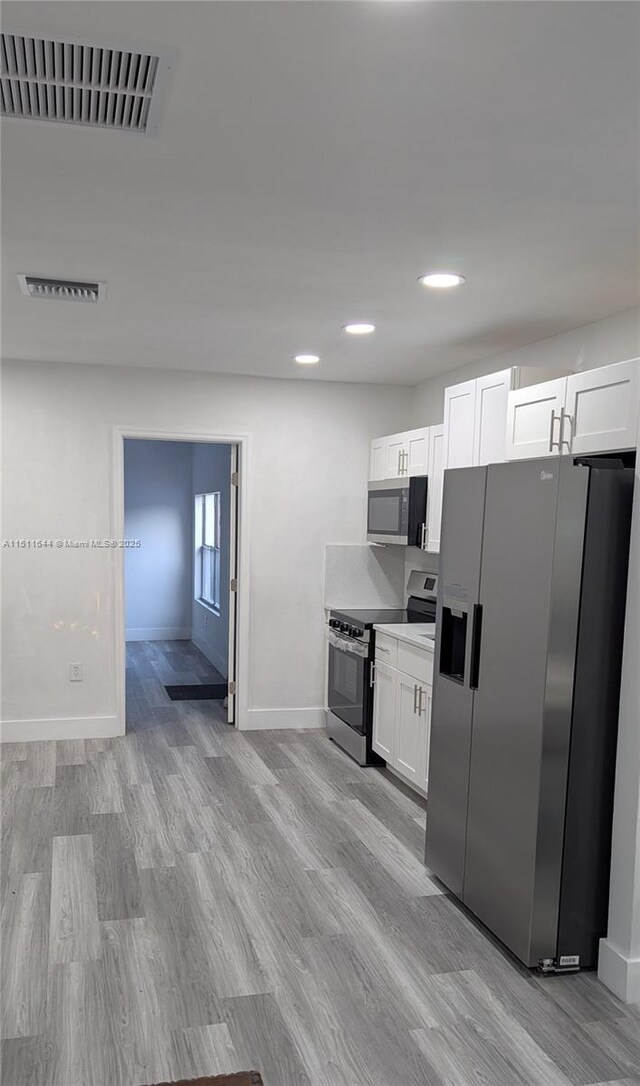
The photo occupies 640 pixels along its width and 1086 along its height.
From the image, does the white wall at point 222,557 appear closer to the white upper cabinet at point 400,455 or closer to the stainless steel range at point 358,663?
the white upper cabinet at point 400,455

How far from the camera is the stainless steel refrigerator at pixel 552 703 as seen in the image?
111 inches

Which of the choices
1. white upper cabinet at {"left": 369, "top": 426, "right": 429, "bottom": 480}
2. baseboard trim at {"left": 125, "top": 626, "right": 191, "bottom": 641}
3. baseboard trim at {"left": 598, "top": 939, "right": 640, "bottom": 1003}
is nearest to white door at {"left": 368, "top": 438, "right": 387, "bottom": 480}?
white upper cabinet at {"left": 369, "top": 426, "right": 429, "bottom": 480}

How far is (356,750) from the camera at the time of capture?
208 inches

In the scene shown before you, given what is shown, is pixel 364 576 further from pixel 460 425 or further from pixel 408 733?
pixel 460 425

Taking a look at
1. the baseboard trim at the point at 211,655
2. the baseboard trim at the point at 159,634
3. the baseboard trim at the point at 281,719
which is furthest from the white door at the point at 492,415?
the baseboard trim at the point at 159,634

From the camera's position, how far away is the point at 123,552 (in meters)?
5.56

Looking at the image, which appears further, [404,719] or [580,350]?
[404,719]

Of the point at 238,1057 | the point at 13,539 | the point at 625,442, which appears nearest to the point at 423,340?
the point at 625,442

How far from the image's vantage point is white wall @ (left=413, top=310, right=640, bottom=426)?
367 centimetres

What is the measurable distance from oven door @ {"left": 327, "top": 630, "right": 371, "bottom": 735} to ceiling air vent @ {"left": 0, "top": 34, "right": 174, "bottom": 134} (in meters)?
3.72

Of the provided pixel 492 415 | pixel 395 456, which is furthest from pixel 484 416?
pixel 395 456

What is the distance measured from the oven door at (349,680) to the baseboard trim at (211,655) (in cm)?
229

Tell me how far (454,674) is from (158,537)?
22.3ft

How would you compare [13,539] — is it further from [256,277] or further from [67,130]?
[67,130]
